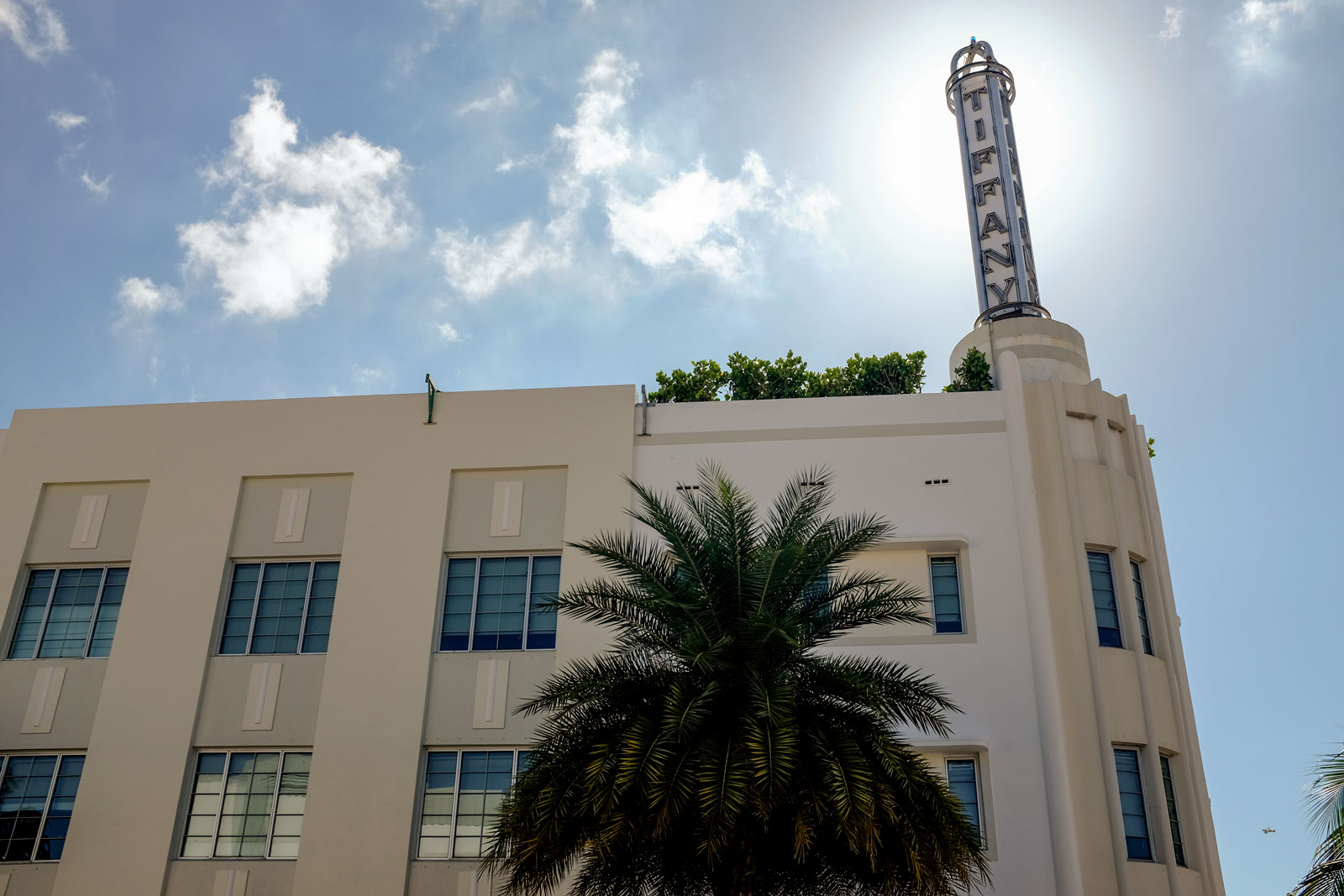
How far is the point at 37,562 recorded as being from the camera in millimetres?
22266

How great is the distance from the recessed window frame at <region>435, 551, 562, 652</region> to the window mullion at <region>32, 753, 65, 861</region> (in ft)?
21.7

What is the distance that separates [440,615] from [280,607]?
2.97 metres

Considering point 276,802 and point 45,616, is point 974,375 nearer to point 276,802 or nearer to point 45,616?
point 276,802

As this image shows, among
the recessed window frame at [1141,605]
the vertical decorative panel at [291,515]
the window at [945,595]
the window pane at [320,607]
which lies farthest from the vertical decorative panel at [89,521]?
the recessed window frame at [1141,605]

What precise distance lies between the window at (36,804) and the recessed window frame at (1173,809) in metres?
17.3

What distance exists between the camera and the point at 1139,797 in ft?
60.0

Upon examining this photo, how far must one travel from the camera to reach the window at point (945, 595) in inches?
785

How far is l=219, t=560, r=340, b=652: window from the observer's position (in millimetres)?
21078

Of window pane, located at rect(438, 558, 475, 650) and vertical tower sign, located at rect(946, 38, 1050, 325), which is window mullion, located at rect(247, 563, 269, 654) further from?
vertical tower sign, located at rect(946, 38, 1050, 325)

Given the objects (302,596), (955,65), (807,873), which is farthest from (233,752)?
(955,65)

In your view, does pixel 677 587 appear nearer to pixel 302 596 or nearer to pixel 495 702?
pixel 495 702

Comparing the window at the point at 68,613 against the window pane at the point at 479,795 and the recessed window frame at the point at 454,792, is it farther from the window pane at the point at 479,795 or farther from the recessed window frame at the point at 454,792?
the window pane at the point at 479,795

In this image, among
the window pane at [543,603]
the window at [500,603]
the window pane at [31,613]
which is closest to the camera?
the window pane at [543,603]

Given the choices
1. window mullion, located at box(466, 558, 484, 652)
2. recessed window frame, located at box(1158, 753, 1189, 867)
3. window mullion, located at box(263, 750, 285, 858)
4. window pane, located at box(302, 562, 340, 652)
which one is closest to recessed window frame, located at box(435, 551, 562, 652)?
window mullion, located at box(466, 558, 484, 652)
